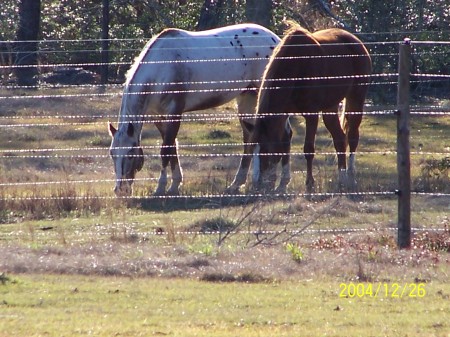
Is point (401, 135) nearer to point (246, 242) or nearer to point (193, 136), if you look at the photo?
point (246, 242)

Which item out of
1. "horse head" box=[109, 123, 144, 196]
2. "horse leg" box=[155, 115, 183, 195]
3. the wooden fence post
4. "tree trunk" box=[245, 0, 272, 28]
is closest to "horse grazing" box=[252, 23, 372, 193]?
"horse leg" box=[155, 115, 183, 195]

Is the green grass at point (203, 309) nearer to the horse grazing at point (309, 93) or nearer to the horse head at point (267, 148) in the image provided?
the horse head at point (267, 148)

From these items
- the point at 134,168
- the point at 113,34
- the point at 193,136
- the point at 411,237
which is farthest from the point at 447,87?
the point at 411,237

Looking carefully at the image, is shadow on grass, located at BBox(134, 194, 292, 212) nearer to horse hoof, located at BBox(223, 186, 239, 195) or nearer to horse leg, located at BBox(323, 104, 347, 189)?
horse hoof, located at BBox(223, 186, 239, 195)

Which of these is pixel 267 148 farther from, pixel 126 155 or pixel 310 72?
pixel 126 155

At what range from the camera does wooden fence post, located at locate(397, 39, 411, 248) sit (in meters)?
10.5

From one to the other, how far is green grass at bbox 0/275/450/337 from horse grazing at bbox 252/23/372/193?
13.1ft

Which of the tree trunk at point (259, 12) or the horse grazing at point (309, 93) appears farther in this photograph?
the tree trunk at point (259, 12)

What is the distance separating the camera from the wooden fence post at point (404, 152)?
10.5 m

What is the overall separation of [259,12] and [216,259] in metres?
16.1

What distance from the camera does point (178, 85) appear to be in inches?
596

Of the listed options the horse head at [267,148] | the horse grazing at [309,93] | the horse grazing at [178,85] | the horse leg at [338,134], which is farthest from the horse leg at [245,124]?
the horse head at [267,148]

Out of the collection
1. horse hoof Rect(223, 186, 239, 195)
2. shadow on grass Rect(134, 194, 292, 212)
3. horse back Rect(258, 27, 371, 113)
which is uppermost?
horse back Rect(258, 27, 371, 113)
